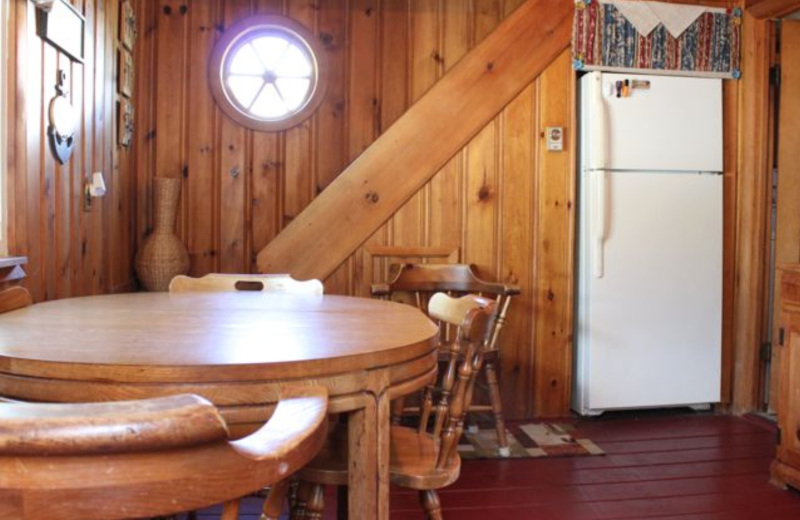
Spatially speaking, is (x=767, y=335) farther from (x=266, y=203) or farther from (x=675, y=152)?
(x=266, y=203)

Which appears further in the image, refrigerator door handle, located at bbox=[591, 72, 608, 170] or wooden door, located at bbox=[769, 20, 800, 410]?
wooden door, located at bbox=[769, 20, 800, 410]

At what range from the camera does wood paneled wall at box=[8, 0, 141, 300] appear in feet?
6.02

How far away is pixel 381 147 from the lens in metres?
3.29

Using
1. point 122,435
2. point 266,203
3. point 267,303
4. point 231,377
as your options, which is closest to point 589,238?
point 266,203

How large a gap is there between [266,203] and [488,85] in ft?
4.44

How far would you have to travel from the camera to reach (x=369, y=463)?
1183 mm

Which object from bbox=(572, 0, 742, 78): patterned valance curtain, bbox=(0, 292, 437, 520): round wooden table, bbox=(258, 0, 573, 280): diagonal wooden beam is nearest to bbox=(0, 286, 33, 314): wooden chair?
bbox=(0, 292, 437, 520): round wooden table

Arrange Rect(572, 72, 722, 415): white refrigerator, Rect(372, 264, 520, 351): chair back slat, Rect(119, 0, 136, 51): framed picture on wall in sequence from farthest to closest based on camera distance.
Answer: Rect(572, 72, 722, 415): white refrigerator
Rect(372, 264, 520, 351): chair back slat
Rect(119, 0, 136, 51): framed picture on wall

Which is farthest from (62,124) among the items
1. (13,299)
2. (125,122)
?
(125,122)

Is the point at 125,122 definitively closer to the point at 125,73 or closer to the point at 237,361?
the point at 125,73

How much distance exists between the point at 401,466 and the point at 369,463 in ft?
1.07

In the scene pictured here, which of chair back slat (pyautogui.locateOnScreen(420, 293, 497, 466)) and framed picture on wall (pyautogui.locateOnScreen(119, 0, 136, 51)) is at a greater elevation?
framed picture on wall (pyautogui.locateOnScreen(119, 0, 136, 51))

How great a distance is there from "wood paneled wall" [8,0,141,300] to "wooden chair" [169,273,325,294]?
1.29ft

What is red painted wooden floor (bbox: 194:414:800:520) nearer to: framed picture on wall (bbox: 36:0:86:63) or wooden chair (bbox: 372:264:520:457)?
wooden chair (bbox: 372:264:520:457)
